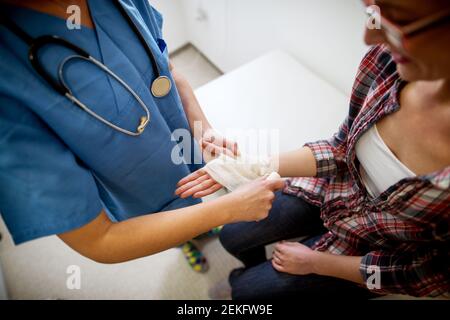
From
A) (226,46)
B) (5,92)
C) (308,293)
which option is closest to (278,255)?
(308,293)

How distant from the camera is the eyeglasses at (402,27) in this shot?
36cm

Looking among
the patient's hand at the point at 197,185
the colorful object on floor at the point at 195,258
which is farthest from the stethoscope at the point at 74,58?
the colorful object on floor at the point at 195,258

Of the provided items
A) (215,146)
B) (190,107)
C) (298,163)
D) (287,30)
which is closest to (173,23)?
(287,30)

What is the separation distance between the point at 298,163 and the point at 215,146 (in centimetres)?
28

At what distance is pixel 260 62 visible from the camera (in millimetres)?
1232

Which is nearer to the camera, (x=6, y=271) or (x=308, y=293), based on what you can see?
(x=308, y=293)

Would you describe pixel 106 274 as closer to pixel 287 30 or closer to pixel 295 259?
pixel 295 259

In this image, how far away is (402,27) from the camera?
398 millimetres

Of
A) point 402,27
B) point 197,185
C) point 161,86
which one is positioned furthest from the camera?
point 197,185

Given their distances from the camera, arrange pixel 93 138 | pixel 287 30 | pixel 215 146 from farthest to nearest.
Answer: pixel 287 30 → pixel 215 146 → pixel 93 138
